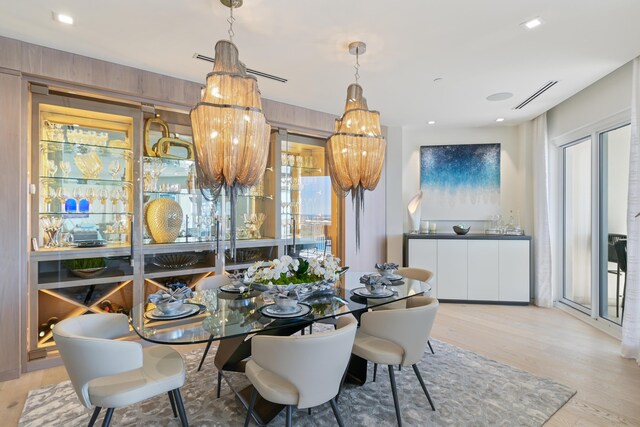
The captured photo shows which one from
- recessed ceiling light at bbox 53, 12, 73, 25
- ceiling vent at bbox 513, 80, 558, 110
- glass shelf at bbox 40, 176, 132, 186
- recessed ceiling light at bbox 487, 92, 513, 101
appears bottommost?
glass shelf at bbox 40, 176, 132, 186

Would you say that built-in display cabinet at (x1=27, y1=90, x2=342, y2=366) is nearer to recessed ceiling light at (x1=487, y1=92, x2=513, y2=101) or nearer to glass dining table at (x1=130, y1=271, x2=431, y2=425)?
glass dining table at (x1=130, y1=271, x2=431, y2=425)

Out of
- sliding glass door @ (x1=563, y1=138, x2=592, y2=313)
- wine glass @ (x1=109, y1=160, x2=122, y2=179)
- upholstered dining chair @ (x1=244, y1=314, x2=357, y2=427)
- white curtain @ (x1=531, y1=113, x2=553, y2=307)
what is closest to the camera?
upholstered dining chair @ (x1=244, y1=314, x2=357, y2=427)

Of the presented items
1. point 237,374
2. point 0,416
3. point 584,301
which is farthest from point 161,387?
point 584,301

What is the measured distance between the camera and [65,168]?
3.22 metres

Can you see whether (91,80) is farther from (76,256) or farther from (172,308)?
(172,308)

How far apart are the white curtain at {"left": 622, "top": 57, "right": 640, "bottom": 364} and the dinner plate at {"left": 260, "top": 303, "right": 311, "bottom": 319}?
9.65ft

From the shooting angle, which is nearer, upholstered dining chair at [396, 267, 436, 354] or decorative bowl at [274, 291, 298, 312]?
decorative bowl at [274, 291, 298, 312]

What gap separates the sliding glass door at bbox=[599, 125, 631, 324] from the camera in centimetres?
369

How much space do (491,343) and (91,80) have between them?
449 cm

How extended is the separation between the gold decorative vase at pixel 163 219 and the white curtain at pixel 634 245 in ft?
14.2

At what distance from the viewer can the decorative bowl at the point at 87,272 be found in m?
3.21

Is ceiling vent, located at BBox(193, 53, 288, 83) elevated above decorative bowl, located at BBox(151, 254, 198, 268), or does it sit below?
above

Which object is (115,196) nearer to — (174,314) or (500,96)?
(174,314)

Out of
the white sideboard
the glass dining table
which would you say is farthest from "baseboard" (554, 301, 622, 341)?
the glass dining table
